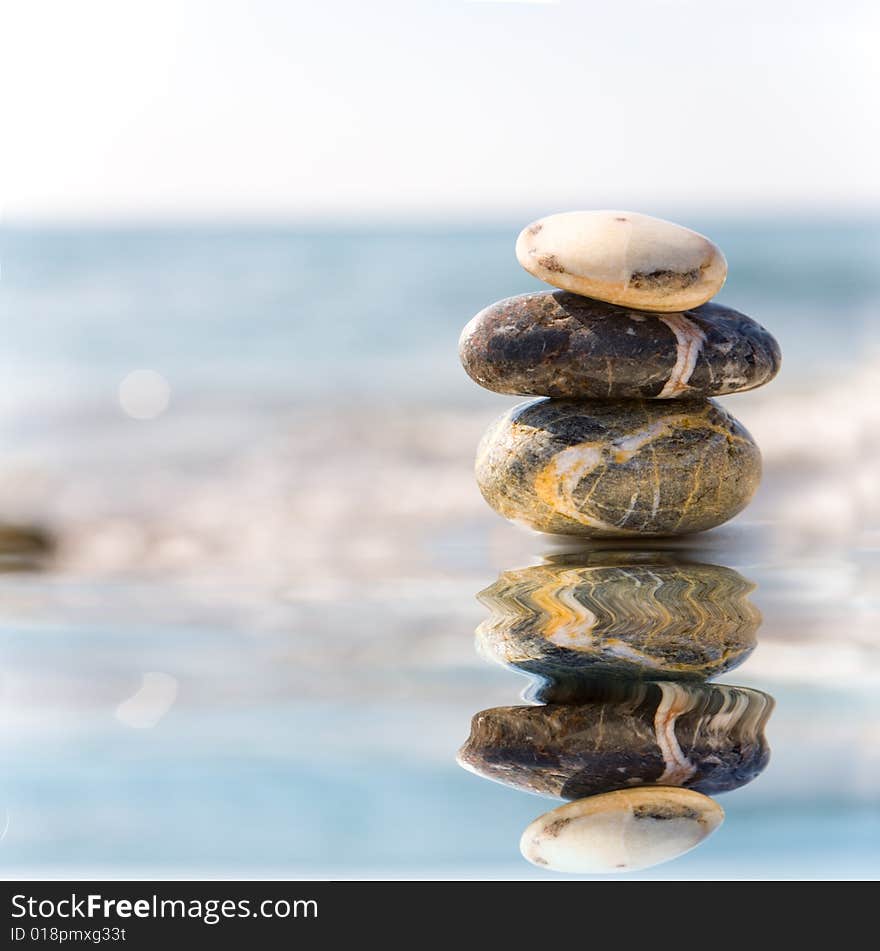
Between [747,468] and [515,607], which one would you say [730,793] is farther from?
[747,468]

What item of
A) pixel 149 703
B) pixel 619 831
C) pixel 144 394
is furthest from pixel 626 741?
pixel 144 394

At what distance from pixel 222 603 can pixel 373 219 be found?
3866 mm

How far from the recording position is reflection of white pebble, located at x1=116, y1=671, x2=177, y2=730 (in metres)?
1.53

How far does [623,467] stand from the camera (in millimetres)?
2307

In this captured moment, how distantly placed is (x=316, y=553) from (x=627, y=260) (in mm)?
901

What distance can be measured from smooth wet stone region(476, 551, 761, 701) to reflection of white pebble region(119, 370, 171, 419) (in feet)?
6.98

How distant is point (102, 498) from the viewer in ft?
10.6

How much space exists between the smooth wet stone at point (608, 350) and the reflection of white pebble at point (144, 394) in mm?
1887

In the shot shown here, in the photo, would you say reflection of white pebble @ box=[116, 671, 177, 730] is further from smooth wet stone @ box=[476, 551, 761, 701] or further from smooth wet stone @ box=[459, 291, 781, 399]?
smooth wet stone @ box=[459, 291, 781, 399]

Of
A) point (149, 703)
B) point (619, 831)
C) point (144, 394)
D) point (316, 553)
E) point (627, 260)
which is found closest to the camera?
point (619, 831)

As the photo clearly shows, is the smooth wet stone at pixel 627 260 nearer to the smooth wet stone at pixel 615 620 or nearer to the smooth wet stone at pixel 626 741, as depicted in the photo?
the smooth wet stone at pixel 615 620

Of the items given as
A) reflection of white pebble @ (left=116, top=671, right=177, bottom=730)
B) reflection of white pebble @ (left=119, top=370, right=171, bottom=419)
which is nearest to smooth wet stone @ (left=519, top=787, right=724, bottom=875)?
reflection of white pebble @ (left=116, top=671, right=177, bottom=730)

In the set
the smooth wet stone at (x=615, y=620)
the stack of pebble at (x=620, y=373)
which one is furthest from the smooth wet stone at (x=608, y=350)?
the smooth wet stone at (x=615, y=620)

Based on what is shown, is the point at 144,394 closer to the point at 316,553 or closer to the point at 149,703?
the point at 316,553
